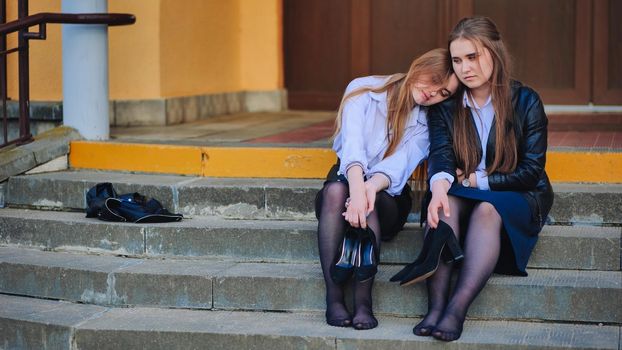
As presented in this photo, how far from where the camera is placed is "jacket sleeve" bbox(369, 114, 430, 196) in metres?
5.00

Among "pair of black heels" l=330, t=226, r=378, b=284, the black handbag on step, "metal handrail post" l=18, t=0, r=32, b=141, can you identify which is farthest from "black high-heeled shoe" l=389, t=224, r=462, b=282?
"metal handrail post" l=18, t=0, r=32, b=141

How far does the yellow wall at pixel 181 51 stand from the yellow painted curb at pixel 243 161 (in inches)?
47.6

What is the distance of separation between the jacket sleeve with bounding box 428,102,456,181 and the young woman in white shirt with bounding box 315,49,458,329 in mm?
63

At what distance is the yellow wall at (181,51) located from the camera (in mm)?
7586

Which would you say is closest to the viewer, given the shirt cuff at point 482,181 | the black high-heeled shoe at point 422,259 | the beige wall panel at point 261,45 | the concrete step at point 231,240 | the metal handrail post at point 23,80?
the black high-heeled shoe at point 422,259

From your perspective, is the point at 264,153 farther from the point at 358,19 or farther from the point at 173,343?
the point at 358,19

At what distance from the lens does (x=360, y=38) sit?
8695 millimetres

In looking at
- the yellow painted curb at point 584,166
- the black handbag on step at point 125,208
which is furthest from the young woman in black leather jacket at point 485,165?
the black handbag on step at point 125,208

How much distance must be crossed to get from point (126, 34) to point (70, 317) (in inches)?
120

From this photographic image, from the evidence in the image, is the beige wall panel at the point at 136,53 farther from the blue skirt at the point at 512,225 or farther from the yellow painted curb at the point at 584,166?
the blue skirt at the point at 512,225

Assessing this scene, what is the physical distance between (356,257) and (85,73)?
2.72m

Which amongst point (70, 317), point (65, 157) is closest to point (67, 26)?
point (65, 157)

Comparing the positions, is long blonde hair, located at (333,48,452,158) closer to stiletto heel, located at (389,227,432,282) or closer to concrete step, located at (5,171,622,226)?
stiletto heel, located at (389,227,432,282)

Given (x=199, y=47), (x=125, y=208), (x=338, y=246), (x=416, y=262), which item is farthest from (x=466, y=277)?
(x=199, y=47)
